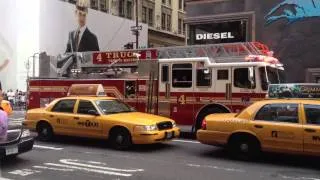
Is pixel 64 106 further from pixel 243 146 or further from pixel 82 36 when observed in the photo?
pixel 82 36

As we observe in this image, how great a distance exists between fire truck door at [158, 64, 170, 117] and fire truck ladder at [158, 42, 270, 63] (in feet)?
1.95

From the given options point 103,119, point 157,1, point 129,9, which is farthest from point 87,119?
point 157,1

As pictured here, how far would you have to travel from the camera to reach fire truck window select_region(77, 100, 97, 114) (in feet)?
44.6

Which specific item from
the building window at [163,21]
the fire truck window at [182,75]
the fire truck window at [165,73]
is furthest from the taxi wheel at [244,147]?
the building window at [163,21]

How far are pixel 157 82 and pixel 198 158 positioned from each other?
4929 millimetres

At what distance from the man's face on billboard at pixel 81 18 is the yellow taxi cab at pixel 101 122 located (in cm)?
3311

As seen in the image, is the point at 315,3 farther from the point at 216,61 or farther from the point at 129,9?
the point at 129,9

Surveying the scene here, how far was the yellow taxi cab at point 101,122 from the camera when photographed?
1264 centimetres

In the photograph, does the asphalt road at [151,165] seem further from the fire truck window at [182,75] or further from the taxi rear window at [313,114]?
the fire truck window at [182,75]

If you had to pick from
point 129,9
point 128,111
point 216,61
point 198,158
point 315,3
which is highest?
point 129,9

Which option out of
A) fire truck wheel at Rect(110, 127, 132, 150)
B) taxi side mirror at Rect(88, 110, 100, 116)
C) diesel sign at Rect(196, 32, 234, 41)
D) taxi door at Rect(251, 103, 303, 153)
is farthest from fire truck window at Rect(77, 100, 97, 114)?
diesel sign at Rect(196, 32, 234, 41)

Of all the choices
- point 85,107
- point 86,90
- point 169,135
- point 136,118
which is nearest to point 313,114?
point 169,135

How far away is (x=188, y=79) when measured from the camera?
1580cm

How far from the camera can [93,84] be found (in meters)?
16.5
